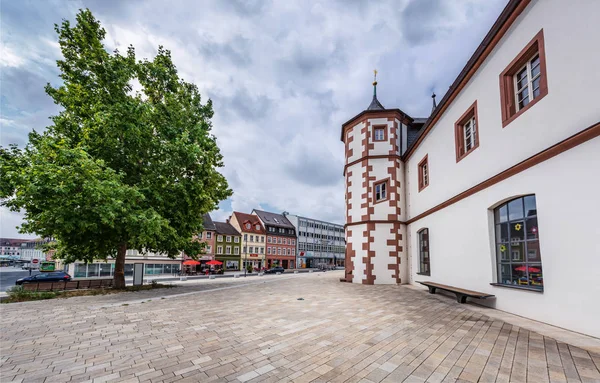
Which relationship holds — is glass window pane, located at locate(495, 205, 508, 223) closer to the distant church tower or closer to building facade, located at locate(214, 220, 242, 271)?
the distant church tower

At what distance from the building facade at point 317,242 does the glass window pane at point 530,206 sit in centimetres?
6325

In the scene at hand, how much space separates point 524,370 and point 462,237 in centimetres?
684

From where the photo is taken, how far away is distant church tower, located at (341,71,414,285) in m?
16.3

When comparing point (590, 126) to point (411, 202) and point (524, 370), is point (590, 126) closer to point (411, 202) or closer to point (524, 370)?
point (524, 370)

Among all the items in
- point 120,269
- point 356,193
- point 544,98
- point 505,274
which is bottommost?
point 120,269

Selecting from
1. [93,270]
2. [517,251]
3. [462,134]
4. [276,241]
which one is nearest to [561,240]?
[517,251]

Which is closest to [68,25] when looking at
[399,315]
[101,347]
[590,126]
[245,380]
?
[101,347]

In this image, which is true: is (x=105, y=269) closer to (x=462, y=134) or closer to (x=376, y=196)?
(x=376, y=196)

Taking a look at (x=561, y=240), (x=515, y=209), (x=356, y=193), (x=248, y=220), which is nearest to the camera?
(x=561, y=240)

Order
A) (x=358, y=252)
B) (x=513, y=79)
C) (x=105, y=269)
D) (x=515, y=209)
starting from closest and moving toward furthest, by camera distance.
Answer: (x=515, y=209) → (x=513, y=79) → (x=358, y=252) → (x=105, y=269)

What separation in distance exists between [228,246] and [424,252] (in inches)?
1766

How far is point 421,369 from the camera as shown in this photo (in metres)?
3.97

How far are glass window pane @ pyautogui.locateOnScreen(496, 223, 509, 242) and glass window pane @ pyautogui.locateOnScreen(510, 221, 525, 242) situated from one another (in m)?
0.24

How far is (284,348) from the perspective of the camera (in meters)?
4.94
